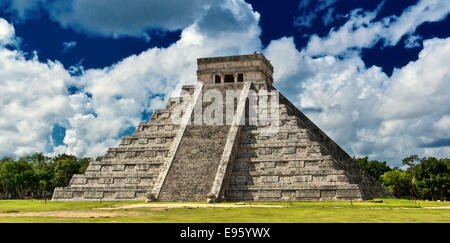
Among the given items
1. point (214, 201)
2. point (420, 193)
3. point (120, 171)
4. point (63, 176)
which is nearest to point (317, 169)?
point (214, 201)

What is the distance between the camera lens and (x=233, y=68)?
32.7 metres

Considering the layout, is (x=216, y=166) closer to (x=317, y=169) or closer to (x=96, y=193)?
(x=317, y=169)

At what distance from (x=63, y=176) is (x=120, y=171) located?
20.7 metres

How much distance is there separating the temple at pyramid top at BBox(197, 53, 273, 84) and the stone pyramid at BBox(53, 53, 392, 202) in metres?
1.39

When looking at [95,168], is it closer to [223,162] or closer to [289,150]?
[223,162]

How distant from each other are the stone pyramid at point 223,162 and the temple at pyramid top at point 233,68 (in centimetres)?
139

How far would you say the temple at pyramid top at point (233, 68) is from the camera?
32.4 m

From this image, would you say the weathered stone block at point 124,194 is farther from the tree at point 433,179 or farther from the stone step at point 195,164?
the tree at point 433,179

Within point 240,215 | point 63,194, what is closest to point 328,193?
point 240,215

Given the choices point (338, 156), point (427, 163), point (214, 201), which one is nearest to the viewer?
Result: point (214, 201)

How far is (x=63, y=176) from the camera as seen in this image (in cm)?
4438

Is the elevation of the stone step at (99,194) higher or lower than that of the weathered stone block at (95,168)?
lower

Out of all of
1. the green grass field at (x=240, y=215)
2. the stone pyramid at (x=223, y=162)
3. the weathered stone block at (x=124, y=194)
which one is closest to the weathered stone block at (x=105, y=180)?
the stone pyramid at (x=223, y=162)

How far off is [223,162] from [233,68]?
34.0ft
